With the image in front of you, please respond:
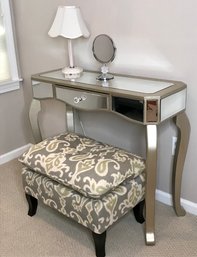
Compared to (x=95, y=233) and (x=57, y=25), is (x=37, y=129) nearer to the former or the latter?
(x=57, y=25)

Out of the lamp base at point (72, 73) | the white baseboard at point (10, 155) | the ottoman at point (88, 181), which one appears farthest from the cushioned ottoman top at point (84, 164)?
the white baseboard at point (10, 155)

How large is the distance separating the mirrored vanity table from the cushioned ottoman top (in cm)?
14

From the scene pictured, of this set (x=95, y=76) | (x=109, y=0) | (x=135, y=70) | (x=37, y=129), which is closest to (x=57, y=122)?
(x=37, y=129)

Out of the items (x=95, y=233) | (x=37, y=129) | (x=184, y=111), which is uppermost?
(x=184, y=111)

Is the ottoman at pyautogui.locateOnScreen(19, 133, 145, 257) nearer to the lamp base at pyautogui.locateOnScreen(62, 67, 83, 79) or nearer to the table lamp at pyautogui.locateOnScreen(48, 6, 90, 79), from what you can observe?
the lamp base at pyautogui.locateOnScreen(62, 67, 83, 79)

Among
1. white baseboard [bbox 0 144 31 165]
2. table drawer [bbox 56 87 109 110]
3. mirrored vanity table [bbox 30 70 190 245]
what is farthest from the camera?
white baseboard [bbox 0 144 31 165]

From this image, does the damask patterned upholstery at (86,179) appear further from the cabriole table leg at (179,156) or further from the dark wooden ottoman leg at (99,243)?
the cabriole table leg at (179,156)

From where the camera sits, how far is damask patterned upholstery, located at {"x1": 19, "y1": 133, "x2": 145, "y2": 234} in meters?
1.47

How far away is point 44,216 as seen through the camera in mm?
1927

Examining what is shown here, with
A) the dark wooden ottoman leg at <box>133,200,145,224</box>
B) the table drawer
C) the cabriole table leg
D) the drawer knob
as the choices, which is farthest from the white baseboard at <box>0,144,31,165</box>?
the cabriole table leg

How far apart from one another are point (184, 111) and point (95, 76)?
1.85 feet

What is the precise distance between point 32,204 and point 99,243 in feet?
1.83

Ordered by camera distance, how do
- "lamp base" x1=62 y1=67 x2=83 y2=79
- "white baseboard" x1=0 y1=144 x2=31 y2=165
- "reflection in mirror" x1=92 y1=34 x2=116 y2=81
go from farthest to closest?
1. "white baseboard" x1=0 y1=144 x2=31 y2=165
2. "lamp base" x1=62 y1=67 x2=83 y2=79
3. "reflection in mirror" x1=92 y1=34 x2=116 y2=81

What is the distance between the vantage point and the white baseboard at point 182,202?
1.88 meters
